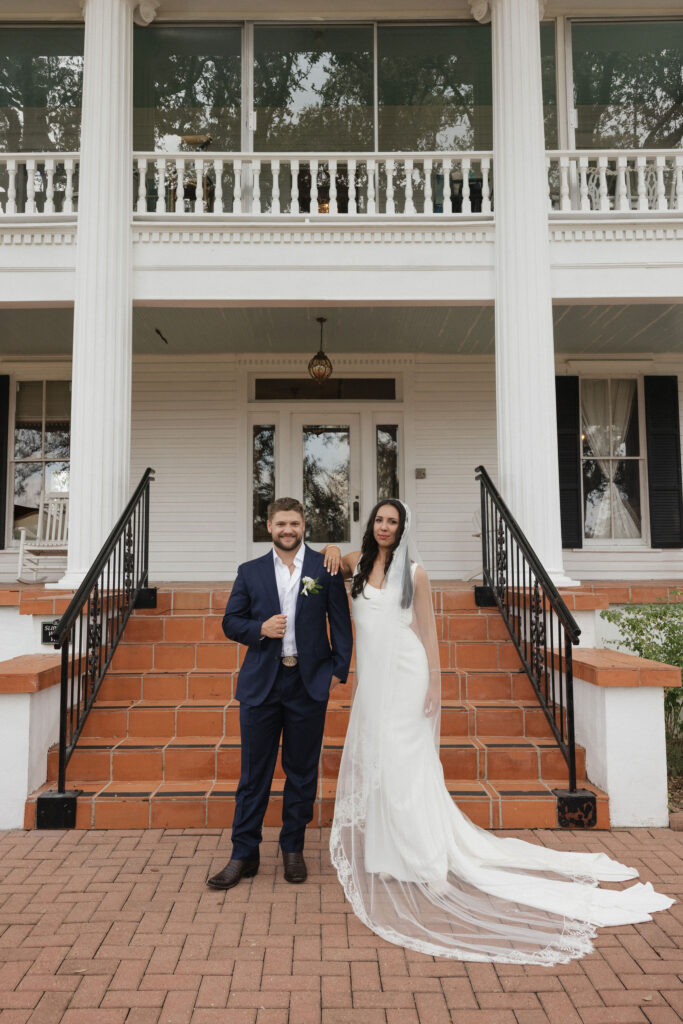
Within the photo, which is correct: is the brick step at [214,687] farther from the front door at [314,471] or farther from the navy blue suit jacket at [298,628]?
the front door at [314,471]

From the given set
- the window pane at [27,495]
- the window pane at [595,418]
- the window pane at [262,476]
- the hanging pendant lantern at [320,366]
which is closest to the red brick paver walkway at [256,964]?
the window pane at [262,476]

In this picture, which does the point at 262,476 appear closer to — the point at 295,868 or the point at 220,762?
the point at 220,762

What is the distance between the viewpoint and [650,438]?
9.01m

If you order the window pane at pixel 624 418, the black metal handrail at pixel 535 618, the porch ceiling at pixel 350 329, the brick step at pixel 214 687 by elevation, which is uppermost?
the porch ceiling at pixel 350 329

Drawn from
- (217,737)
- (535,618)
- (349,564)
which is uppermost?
(349,564)

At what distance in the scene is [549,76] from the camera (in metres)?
7.74

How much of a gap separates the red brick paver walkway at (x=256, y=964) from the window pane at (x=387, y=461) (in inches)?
236

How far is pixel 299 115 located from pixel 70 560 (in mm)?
5875

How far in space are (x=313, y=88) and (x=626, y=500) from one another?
619 centimetres

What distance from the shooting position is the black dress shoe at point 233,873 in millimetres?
3336

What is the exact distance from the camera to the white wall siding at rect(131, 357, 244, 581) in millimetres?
8961

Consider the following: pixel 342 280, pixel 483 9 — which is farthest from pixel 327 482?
pixel 483 9

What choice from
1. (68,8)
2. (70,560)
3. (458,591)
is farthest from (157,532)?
(68,8)

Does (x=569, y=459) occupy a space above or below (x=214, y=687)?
above
